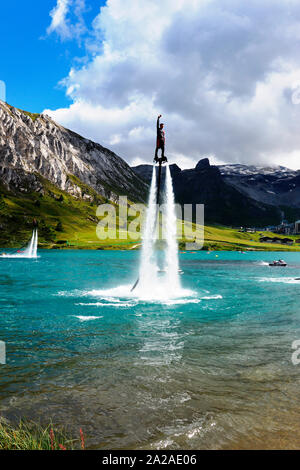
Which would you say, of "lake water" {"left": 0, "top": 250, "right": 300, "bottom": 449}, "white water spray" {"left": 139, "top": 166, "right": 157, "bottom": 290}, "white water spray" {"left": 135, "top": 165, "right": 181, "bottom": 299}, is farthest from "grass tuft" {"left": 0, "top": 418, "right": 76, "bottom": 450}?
"white water spray" {"left": 135, "top": 165, "right": 181, "bottom": 299}

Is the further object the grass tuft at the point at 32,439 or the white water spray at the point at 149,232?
the white water spray at the point at 149,232

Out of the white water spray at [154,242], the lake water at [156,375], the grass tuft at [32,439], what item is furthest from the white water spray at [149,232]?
the grass tuft at [32,439]

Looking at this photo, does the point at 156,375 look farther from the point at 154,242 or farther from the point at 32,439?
the point at 154,242

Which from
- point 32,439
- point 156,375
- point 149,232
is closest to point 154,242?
point 149,232

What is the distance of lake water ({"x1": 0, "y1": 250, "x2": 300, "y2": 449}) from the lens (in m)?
15.9

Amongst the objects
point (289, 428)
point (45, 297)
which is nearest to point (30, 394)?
point (289, 428)

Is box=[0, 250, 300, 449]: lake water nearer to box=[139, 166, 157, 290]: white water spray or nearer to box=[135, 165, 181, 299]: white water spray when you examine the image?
box=[139, 166, 157, 290]: white water spray

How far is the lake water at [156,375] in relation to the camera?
52.2 ft

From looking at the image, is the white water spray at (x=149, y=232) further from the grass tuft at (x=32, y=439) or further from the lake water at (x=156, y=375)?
the grass tuft at (x=32, y=439)

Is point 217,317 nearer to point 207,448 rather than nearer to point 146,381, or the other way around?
point 146,381

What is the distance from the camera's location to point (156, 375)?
23344 mm

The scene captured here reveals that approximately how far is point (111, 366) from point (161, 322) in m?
16.6

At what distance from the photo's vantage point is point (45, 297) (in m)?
59.4
